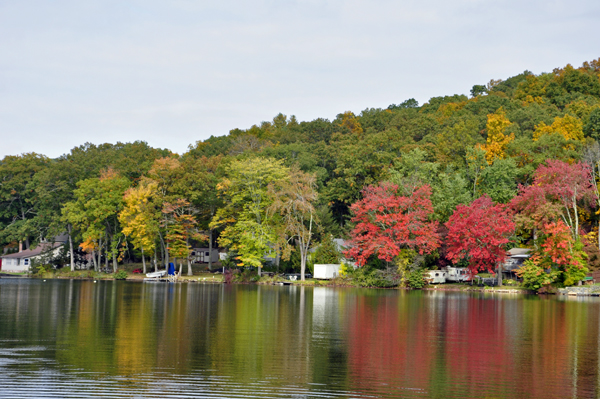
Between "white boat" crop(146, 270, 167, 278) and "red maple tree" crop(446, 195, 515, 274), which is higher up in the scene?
"red maple tree" crop(446, 195, 515, 274)

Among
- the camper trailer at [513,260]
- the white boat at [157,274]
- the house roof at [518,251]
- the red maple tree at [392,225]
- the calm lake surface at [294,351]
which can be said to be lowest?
the white boat at [157,274]

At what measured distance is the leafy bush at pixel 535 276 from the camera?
161 feet

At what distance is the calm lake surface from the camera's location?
49.4 feet

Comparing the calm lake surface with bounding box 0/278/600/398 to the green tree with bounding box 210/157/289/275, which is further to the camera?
the green tree with bounding box 210/157/289/275

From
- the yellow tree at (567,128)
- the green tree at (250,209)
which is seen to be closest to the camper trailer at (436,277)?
the green tree at (250,209)

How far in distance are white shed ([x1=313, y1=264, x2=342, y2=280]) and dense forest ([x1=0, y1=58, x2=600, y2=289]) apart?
5.62 feet

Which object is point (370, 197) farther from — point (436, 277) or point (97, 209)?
point (97, 209)

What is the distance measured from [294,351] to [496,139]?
49.8 metres

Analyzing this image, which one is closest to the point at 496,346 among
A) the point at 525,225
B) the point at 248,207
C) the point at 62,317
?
the point at 62,317

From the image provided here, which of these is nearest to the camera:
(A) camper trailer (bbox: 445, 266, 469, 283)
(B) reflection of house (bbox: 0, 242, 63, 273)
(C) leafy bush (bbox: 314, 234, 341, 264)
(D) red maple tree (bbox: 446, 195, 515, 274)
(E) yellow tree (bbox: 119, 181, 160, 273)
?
(D) red maple tree (bbox: 446, 195, 515, 274)

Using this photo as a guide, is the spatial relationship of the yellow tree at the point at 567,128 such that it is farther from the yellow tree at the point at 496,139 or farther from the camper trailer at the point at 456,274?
the camper trailer at the point at 456,274

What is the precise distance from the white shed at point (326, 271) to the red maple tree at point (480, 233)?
11.7 metres

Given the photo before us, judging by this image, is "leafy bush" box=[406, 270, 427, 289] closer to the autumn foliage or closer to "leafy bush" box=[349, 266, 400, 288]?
"leafy bush" box=[349, 266, 400, 288]

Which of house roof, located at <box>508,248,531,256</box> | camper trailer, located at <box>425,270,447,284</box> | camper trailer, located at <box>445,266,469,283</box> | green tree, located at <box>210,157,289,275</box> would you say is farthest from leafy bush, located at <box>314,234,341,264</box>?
house roof, located at <box>508,248,531,256</box>
